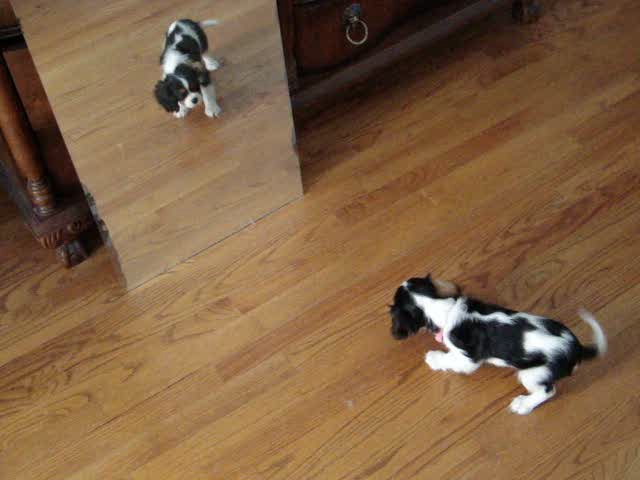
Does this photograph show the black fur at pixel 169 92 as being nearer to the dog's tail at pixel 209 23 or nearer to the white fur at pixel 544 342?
the dog's tail at pixel 209 23

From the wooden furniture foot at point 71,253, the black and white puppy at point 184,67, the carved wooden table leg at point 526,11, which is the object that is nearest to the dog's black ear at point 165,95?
A: the black and white puppy at point 184,67

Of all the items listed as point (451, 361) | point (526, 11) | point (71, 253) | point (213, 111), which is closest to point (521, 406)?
point (451, 361)

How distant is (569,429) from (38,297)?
1.07m

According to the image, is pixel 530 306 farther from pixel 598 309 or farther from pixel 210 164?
pixel 210 164

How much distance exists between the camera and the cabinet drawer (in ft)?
5.49

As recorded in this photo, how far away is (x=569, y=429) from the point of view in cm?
139

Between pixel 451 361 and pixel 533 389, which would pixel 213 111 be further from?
pixel 533 389

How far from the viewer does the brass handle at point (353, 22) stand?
5.63ft

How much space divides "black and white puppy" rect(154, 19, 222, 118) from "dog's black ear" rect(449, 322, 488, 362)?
27.0 inches

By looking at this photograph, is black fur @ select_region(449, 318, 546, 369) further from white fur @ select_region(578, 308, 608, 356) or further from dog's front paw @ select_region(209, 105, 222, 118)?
dog's front paw @ select_region(209, 105, 222, 118)

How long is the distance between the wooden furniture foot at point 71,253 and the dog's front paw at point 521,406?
0.93 metres

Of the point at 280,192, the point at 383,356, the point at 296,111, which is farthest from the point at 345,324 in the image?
the point at 296,111

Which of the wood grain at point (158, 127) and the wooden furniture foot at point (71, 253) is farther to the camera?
the wooden furniture foot at point (71, 253)

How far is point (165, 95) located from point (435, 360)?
720 mm
